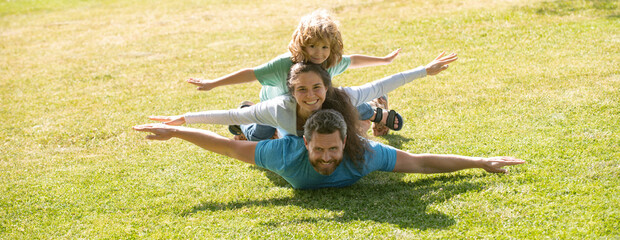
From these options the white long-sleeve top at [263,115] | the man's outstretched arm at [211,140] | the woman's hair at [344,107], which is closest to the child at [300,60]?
the woman's hair at [344,107]

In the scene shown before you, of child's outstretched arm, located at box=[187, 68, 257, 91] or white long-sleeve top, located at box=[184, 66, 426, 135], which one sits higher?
child's outstretched arm, located at box=[187, 68, 257, 91]

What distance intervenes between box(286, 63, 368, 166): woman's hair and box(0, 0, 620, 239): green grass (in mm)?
314

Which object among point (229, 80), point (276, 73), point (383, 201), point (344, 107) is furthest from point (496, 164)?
point (229, 80)

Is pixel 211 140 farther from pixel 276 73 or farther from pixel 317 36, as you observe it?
pixel 317 36

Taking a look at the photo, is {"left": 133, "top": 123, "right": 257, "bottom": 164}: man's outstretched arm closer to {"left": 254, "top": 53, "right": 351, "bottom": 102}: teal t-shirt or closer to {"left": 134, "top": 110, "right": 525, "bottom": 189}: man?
{"left": 134, "top": 110, "right": 525, "bottom": 189}: man

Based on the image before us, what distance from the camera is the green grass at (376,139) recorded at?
418 cm

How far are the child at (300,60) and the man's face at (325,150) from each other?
0.92 m

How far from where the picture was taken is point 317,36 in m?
5.00

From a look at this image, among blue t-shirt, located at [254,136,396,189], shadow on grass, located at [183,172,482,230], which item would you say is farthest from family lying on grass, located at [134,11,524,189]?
shadow on grass, located at [183,172,482,230]

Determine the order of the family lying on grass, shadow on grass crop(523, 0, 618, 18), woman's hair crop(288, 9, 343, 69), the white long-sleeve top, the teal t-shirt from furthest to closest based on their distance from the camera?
shadow on grass crop(523, 0, 618, 18)
the teal t-shirt
woman's hair crop(288, 9, 343, 69)
the white long-sleeve top
the family lying on grass

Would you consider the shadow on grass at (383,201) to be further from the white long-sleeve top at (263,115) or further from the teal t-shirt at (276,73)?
the teal t-shirt at (276,73)

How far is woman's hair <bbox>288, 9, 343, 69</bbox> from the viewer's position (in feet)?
16.4

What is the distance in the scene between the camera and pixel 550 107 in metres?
6.18

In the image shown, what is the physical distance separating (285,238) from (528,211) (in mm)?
1628
